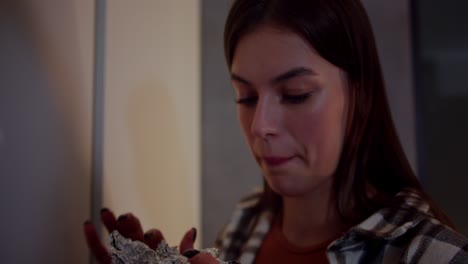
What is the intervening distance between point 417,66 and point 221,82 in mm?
352

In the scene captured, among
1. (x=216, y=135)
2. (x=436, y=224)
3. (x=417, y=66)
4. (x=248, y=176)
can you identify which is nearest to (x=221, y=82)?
(x=216, y=135)

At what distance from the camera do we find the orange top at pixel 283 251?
61 cm

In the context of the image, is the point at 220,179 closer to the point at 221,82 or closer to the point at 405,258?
the point at 221,82

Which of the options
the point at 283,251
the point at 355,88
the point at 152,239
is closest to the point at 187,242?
the point at 152,239

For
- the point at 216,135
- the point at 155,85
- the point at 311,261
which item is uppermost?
the point at 155,85

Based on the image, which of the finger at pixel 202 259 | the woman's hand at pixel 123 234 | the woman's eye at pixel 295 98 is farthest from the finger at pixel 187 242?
the woman's eye at pixel 295 98

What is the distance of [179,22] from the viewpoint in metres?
0.76

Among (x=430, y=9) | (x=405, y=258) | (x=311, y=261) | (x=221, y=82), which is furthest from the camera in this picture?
(x=221, y=82)

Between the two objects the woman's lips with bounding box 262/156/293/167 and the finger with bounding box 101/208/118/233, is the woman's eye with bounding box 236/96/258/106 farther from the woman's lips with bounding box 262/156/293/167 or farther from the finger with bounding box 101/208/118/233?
the finger with bounding box 101/208/118/233

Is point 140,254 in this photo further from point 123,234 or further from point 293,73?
point 293,73

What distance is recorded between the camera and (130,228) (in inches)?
20.5

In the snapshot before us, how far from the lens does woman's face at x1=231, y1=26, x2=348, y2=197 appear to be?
55 cm

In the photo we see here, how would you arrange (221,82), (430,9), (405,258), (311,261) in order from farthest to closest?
(221,82) < (430,9) < (311,261) < (405,258)

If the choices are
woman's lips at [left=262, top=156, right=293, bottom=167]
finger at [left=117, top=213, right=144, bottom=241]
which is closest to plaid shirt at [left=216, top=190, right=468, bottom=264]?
woman's lips at [left=262, top=156, right=293, bottom=167]
